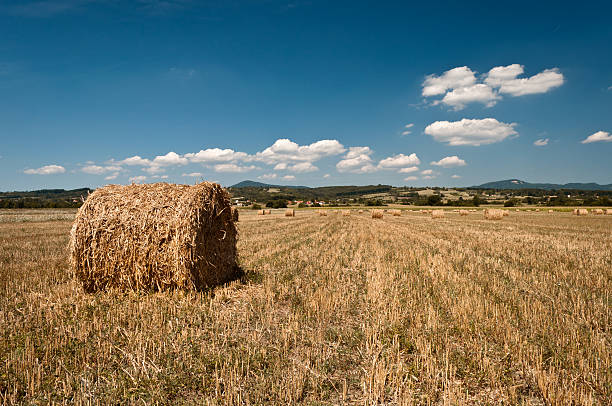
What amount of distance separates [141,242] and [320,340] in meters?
4.62

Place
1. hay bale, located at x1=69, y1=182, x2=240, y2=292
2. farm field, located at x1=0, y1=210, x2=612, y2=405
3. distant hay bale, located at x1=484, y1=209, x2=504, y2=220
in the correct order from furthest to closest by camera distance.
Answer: distant hay bale, located at x1=484, y1=209, x2=504, y2=220 → hay bale, located at x1=69, y1=182, x2=240, y2=292 → farm field, located at x1=0, y1=210, x2=612, y2=405

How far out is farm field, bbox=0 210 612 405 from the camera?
3.42 meters

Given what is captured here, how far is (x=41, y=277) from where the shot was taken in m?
8.16

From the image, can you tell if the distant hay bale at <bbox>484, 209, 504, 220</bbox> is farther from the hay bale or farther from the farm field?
the hay bale

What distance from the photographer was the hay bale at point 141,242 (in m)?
7.05

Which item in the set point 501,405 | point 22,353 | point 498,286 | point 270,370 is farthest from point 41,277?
Result: point 498,286

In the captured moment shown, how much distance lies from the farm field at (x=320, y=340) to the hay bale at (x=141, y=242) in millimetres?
448

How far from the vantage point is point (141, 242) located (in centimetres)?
711

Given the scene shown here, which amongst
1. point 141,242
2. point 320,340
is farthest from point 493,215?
point 141,242

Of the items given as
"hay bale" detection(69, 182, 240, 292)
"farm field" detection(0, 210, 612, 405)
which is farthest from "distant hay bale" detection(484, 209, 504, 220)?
"hay bale" detection(69, 182, 240, 292)

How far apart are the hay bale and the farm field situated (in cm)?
45

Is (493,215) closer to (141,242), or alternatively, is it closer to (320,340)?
(320,340)

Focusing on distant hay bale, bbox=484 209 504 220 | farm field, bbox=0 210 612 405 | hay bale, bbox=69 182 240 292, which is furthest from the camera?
distant hay bale, bbox=484 209 504 220

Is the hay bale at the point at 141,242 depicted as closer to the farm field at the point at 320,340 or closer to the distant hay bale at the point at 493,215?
the farm field at the point at 320,340
